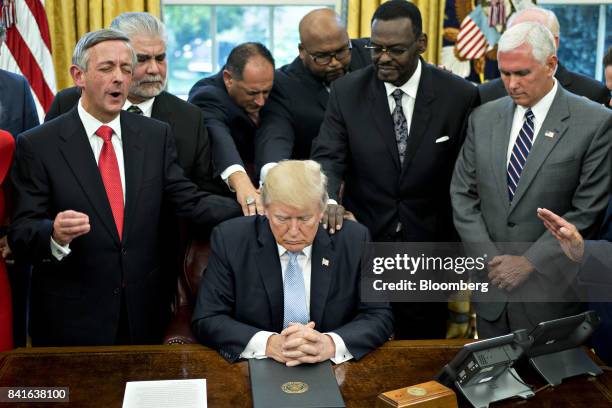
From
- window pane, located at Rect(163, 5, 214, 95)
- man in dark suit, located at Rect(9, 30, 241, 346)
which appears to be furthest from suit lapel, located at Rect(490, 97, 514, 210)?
window pane, located at Rect(163, 5, 214, 95)

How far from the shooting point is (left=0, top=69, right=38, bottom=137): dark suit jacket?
386 cm

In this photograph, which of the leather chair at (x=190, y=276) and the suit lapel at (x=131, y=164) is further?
the leather chair at (x=190, y=276)

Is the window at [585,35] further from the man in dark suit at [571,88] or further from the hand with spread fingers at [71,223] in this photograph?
the hand with spread fingers at [71,223]

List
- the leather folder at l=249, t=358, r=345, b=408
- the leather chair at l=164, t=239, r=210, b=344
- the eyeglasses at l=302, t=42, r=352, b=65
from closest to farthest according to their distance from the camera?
the leather folder at l=249, t=358, r=345, b=408 → the leather chair at l=164, t=239, r=210, b=344 → the eyeglasses at l=302, t=42, r=352, b=65

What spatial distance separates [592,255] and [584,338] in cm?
51

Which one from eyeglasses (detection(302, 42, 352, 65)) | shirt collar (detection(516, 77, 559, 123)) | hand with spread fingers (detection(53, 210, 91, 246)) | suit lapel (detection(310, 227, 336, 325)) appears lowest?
suit lapel (detection(310, 227, 336, 325))

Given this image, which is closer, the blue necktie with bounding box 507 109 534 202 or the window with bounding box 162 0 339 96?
the blue necktie with bounding box 507 109 534 202

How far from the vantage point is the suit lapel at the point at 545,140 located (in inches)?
127

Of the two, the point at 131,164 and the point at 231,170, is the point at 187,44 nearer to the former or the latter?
the point at 231,170

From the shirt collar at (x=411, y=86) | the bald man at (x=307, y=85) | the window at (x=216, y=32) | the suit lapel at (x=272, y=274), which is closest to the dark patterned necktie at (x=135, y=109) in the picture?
the bald man at (x=307, y=85)

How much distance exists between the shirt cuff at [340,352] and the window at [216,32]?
4.32 metres

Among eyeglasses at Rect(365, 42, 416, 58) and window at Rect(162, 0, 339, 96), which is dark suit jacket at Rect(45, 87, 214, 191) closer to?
eyeglasses at Rect(365, 42, 416, 58)

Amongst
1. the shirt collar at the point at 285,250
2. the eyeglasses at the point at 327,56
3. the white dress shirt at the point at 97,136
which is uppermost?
the eyeglasses at the point at 327,56

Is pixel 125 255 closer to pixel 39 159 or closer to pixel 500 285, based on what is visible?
pixel 39 159
